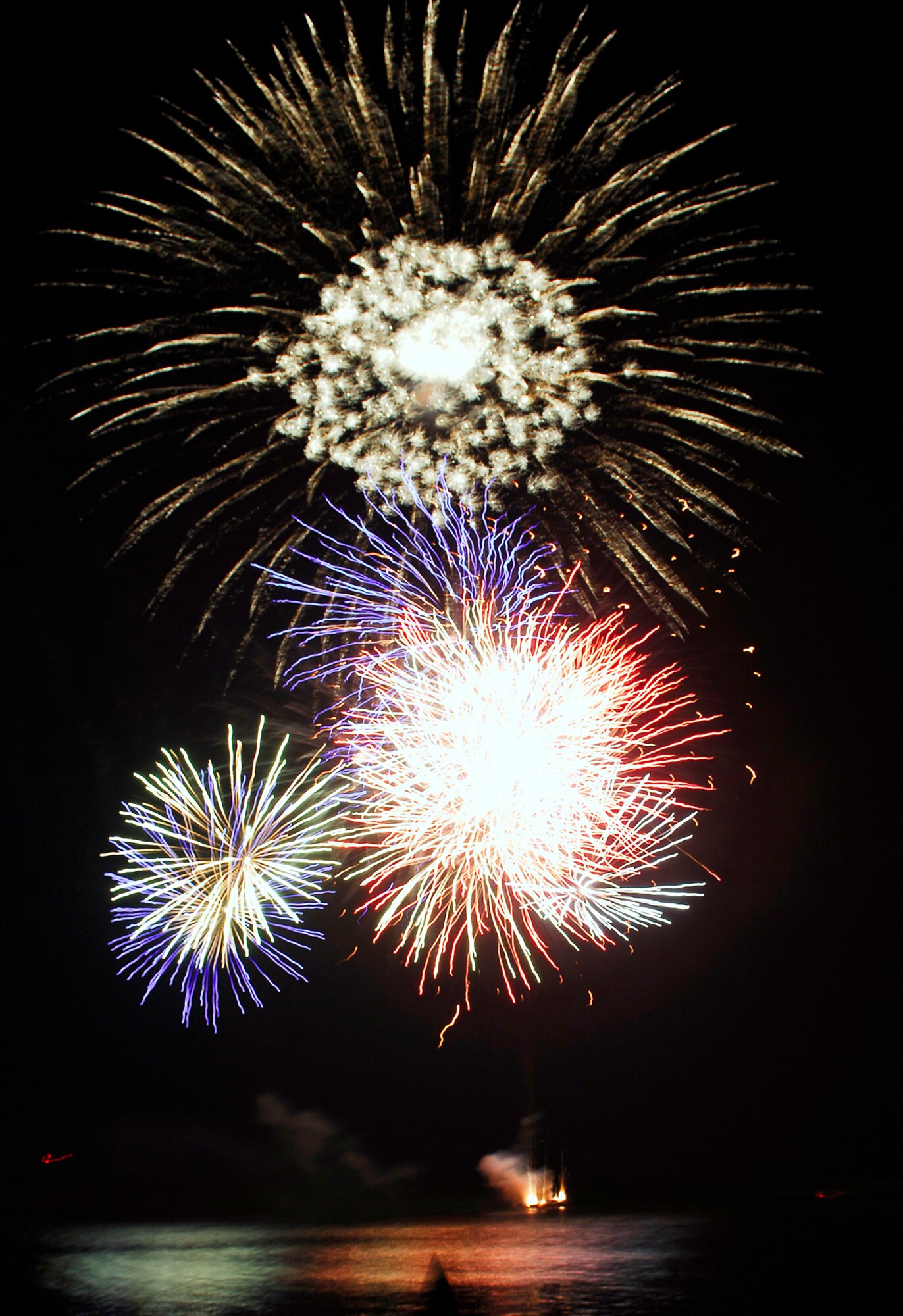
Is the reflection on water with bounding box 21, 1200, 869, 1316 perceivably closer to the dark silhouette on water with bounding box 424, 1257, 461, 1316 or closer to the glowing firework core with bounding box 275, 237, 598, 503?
the dark silhouette on water with bounding box 424, 1257, 461, 1316

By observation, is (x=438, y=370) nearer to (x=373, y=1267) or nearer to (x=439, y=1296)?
(x=439, y=1296)

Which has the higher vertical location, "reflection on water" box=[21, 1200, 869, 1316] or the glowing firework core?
the glowing firework core

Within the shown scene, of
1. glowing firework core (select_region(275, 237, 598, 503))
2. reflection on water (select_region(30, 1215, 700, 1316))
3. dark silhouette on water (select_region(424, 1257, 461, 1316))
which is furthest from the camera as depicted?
reflection on water (select_region(30, 1215, 700, 1316))

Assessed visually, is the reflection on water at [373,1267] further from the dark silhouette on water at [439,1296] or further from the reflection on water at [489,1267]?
the dark silhouette on water at [439,1296]

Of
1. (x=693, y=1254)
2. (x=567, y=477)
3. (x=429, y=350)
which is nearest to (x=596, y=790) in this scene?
→ (x=567, y=477)

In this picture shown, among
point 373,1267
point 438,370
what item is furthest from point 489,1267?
point 438,370

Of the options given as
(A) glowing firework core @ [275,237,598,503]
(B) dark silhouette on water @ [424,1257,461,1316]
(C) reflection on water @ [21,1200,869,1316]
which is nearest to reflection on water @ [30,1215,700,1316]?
(C) reflection on water @ [21,1200,869,1316]

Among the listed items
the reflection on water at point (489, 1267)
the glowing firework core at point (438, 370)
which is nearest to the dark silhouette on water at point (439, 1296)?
the reflection on water at point (489, 1267)
